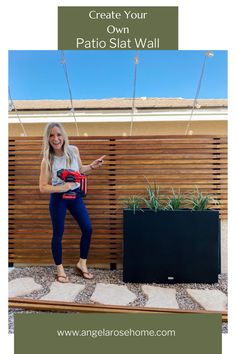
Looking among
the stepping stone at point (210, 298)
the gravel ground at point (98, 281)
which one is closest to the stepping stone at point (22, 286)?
the gravel ground at point (98, 281)

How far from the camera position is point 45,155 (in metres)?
3.11

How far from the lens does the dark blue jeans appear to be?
3236 mm

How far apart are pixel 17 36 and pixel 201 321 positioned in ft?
8.25

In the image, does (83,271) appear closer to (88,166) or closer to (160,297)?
(160,297)

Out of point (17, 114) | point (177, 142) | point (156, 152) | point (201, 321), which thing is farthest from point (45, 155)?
point (201, 321)

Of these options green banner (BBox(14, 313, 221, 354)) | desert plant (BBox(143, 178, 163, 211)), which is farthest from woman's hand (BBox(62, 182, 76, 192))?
green banner (BBox(14, 313, 221, 354))

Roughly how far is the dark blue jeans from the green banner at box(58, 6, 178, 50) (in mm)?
1483

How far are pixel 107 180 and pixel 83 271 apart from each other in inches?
41.7

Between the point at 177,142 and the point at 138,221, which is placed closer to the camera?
the point at 138,221

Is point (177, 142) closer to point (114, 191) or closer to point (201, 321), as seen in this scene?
point (114, 191)

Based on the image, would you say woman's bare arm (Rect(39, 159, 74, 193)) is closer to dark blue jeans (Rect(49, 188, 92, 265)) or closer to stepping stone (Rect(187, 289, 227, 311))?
dark blue jeans (Rect(49, 188, 92, 265))

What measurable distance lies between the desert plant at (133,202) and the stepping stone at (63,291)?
0.95 m

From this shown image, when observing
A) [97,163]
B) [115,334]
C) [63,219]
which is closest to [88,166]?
[97,163]

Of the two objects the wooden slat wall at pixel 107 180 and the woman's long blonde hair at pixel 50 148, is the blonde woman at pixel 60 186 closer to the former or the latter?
the woman's long blonde hair at pixel 50 148
